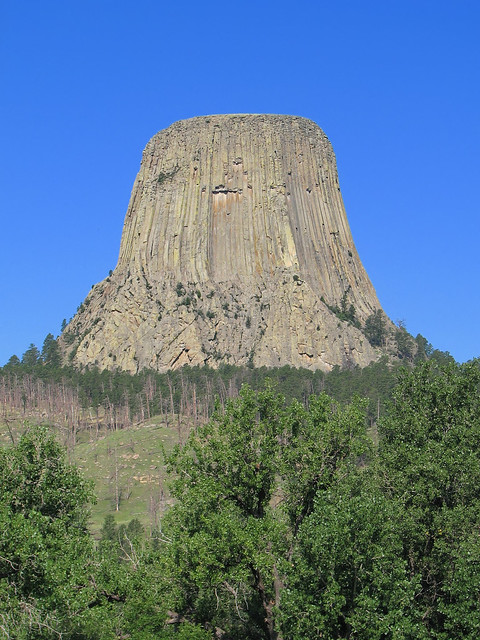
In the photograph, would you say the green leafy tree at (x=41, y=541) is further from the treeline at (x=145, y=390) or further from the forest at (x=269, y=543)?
the treeline at (x=145, y=390)

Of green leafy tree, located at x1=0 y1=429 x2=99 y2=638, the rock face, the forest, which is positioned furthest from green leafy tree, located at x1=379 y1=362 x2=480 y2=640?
the rock face

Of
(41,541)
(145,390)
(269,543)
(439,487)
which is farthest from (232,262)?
(41,541)

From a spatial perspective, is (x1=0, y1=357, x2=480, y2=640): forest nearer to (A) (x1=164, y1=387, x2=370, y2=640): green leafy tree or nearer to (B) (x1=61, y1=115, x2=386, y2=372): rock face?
(A) (x1=164, y1=387, x2=370, y2=640): green leafy tree

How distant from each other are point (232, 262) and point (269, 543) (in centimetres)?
15237

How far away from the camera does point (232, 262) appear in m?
183

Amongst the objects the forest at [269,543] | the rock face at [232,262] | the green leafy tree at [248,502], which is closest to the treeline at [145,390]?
the rock face at [232,262]

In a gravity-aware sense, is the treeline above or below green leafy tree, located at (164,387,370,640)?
above

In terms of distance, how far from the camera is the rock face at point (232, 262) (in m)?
171

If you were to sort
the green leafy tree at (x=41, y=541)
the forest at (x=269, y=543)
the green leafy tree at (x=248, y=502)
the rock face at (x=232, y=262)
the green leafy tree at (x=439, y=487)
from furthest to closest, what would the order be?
the rock face at (x=232, y=262), the green leafy tree at (x=248, y=502), the green leafy tree at (x=439, y=487), the forest at (x=269, y=543), the green leafy tree at (x=41, y=541)

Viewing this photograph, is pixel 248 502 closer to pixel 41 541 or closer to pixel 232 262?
pixel 41 541

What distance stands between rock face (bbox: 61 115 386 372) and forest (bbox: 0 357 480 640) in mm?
133117

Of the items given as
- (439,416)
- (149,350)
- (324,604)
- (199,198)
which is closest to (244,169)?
(199,198)

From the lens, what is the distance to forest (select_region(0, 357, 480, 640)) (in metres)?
28.7

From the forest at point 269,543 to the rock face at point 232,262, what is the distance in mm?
133117
